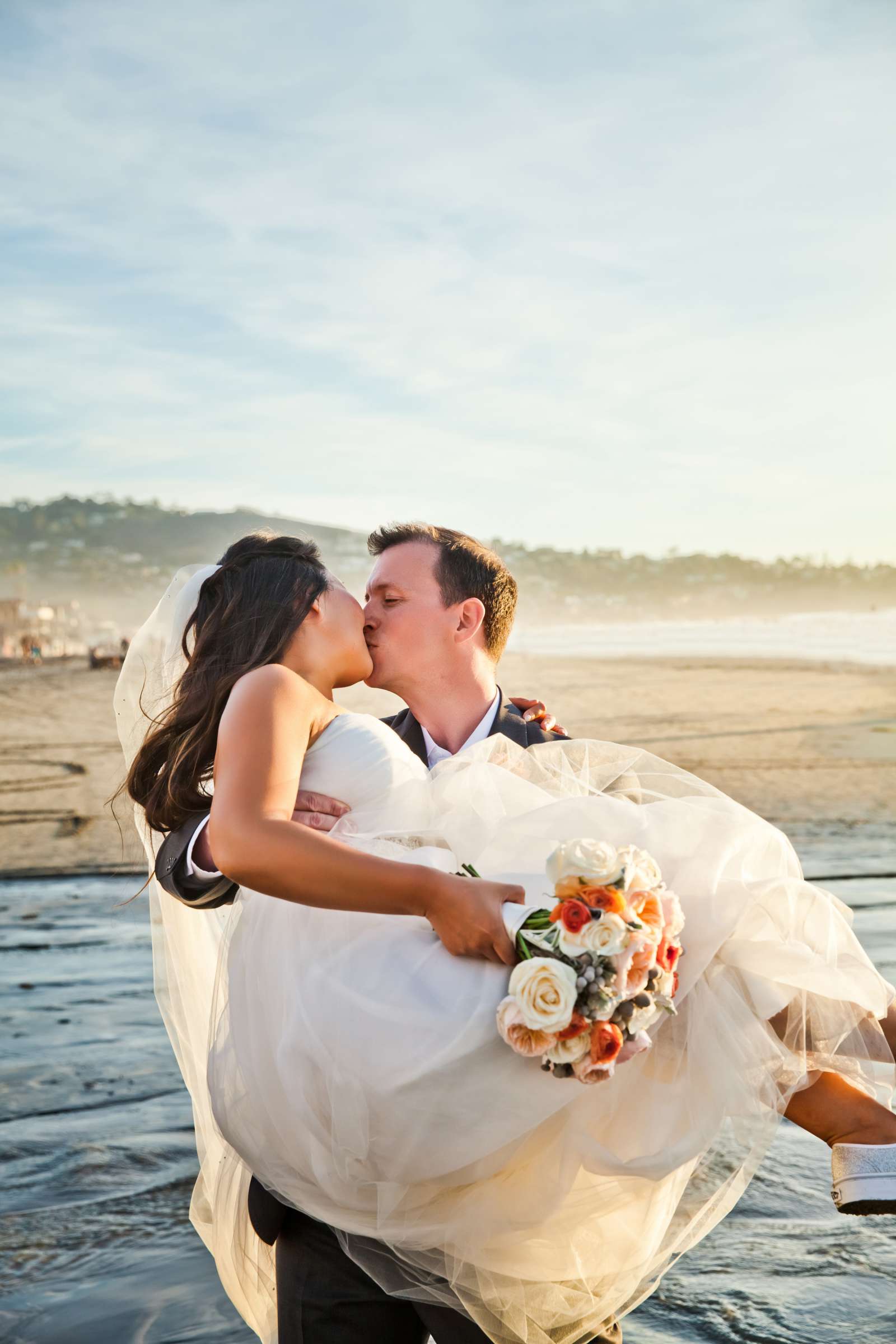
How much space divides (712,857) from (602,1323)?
1109 millimetres

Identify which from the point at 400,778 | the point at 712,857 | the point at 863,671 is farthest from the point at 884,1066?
the point at 863,671

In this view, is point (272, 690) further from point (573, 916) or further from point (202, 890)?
point (573, 916)

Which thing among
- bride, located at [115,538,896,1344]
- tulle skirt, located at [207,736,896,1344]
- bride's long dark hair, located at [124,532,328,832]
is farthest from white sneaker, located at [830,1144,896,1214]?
bride's long dark hair, located at [124,532,328,832]

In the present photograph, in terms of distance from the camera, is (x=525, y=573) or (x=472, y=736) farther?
(x=525, y=573)

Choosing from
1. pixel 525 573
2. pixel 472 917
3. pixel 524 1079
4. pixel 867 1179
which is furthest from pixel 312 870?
pixel 525 573

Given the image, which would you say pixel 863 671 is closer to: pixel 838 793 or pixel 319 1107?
pixel 838 793

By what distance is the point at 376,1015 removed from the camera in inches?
91.7

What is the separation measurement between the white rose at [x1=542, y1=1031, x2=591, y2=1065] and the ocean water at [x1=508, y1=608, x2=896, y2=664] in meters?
35.7

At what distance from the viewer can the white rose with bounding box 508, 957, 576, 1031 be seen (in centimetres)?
212

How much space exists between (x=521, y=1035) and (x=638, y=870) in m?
0.39

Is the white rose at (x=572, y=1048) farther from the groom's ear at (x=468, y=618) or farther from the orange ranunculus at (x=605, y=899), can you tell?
the groom's ear at (x=468, y=618)

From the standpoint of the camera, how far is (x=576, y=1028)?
7.03ft

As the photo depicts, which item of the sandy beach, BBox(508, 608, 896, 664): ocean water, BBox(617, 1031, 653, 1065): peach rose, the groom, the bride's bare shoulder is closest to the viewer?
BBox(617, 1031, 653, 1065): peach rose

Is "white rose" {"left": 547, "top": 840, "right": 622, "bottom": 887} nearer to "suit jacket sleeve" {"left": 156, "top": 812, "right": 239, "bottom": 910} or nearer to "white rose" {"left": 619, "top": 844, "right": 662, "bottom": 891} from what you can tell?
"white rose" {"left": 619, "top": 844, "right": 662, "bottom": 891}
